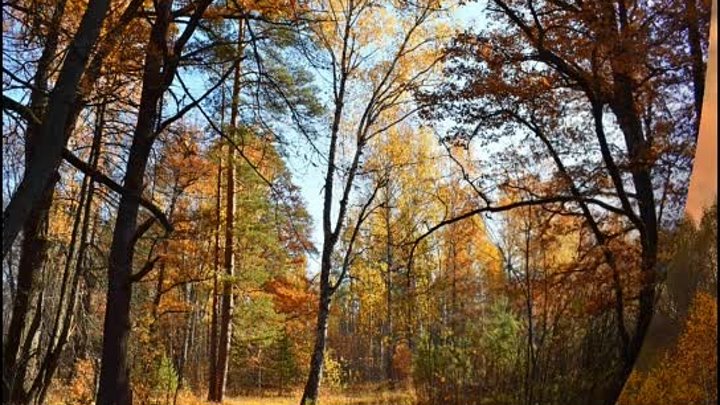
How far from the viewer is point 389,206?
436 cm

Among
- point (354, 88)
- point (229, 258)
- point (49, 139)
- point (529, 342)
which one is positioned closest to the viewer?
point (49, 139)

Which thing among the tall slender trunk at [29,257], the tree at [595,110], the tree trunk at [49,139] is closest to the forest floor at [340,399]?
the tall slender trunk at [29,257]

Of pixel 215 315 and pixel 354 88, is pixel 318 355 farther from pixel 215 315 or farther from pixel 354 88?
pixel 354 88

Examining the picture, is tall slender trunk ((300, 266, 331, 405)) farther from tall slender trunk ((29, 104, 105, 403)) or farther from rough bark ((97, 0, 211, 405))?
tall slender trunk ((29, 104, 105, 403))

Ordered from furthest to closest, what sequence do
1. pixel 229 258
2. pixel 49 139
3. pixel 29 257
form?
pixel 229 258 → pixel 29 257 → pixel 49 139

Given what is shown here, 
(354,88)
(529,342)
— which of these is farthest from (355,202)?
(529,342)

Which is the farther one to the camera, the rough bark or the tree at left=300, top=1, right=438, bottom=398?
the tree at left=300, top=1, right=438, bottom=398

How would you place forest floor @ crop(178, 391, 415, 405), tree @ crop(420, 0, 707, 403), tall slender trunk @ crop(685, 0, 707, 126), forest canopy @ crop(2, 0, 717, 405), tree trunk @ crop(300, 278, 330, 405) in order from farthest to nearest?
1. tree trunk @ crop(300, 278, 330, 405)
2. forest floor @ crop(178, 391, 415, 405)
3. forest canopy @ crop(2, 0, 717, 405)
4. tree @ crop(420, 0, 707, 403)
5. tall slender trunk @ crop(685, 0, 707, 126)

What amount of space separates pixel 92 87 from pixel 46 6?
1.74ft

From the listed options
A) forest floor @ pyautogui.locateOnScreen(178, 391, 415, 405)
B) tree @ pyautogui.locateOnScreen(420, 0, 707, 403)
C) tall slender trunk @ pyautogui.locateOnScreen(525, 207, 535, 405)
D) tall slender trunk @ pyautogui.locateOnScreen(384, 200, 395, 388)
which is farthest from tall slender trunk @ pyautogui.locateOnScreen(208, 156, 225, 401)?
tall slender trunk @ pyautogui.locateOnScreen(525, 207, 535, 405)

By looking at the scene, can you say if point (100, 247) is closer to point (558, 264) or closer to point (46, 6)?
point (46, 6)

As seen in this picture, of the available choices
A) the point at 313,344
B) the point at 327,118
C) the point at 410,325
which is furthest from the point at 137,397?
the point at 327,118

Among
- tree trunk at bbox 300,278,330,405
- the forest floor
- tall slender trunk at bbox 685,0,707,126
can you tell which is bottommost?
the forest floor

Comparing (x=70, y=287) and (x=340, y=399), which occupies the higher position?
(x=70, y=287)
